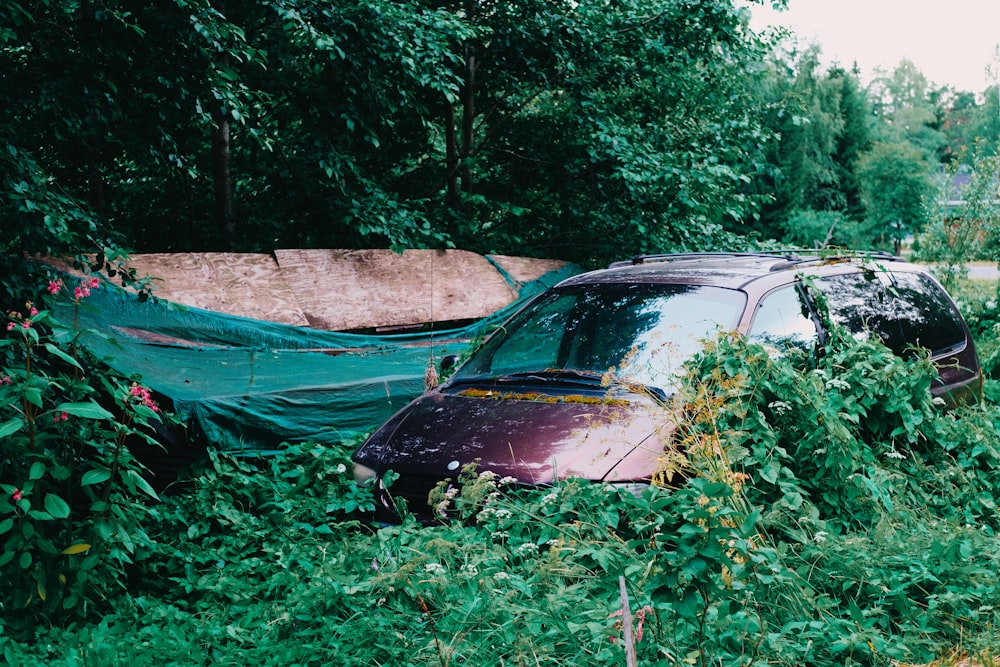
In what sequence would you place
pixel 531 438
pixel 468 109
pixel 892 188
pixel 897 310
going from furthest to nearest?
pixel 892 188
pixel 468 109
pixel 897 310
pixel 531 438

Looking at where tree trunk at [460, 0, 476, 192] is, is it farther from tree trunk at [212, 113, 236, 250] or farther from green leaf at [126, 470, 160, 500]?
green leaf at [126, 470, 160, 500]

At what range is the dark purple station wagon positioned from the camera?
3945mm

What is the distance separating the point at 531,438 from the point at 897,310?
3034mm

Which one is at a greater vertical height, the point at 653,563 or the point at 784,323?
the point at 784,323

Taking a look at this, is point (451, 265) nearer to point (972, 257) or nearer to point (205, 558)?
point (205, 558)

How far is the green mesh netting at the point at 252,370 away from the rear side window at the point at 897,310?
3.01m

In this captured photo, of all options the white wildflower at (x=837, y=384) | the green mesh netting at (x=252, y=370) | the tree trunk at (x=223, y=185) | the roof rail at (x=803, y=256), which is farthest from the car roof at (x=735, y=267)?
the tree trunk at (x=223, y=185)

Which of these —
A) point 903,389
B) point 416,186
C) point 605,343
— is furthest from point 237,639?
point 416,186

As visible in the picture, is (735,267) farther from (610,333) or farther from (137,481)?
(137,481)

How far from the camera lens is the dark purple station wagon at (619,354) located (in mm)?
3945

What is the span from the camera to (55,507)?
11.3 ft

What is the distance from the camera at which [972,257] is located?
1380 centimetres

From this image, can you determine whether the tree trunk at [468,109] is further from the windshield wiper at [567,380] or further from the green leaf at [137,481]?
the green leaf at [137,481]

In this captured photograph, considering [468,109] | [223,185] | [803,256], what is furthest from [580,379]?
[468,109]
